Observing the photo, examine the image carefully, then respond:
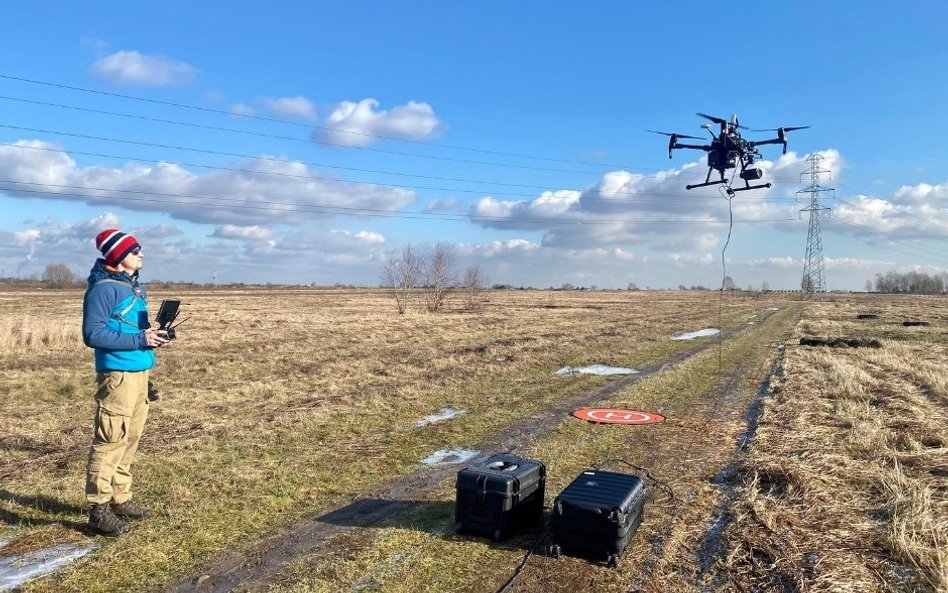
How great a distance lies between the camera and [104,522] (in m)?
5.02

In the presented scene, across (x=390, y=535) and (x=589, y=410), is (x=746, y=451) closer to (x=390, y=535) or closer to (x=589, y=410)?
(x=589, y=410)

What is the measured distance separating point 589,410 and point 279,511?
249 inches

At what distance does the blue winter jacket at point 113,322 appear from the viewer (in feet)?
16.3

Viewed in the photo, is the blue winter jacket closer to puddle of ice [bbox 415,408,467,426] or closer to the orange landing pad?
puddle of ice [bbox 415,408,467,426]

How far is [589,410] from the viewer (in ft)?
34.8

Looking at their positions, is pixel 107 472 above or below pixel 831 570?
above

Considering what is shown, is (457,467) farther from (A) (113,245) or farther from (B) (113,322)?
(A) (113,245)

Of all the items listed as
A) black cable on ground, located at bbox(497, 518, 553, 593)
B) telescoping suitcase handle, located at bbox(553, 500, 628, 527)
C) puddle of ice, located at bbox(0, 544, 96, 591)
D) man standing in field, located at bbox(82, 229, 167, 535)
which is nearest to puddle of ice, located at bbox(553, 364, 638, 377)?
black cable on ground, located at bbox(497, 518, 553, 593)

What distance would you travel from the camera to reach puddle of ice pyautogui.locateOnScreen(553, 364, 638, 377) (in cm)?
1527

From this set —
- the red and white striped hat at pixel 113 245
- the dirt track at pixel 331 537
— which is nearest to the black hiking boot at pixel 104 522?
the dirt track at pixel 331 537

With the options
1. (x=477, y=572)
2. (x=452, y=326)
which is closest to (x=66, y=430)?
(x=477, y=572)

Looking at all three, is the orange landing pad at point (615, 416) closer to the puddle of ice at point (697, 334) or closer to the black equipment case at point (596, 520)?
the black equipment case at point (596, 520)

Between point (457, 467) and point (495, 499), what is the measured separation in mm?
2364

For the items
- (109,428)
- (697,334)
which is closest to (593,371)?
(109,428)
